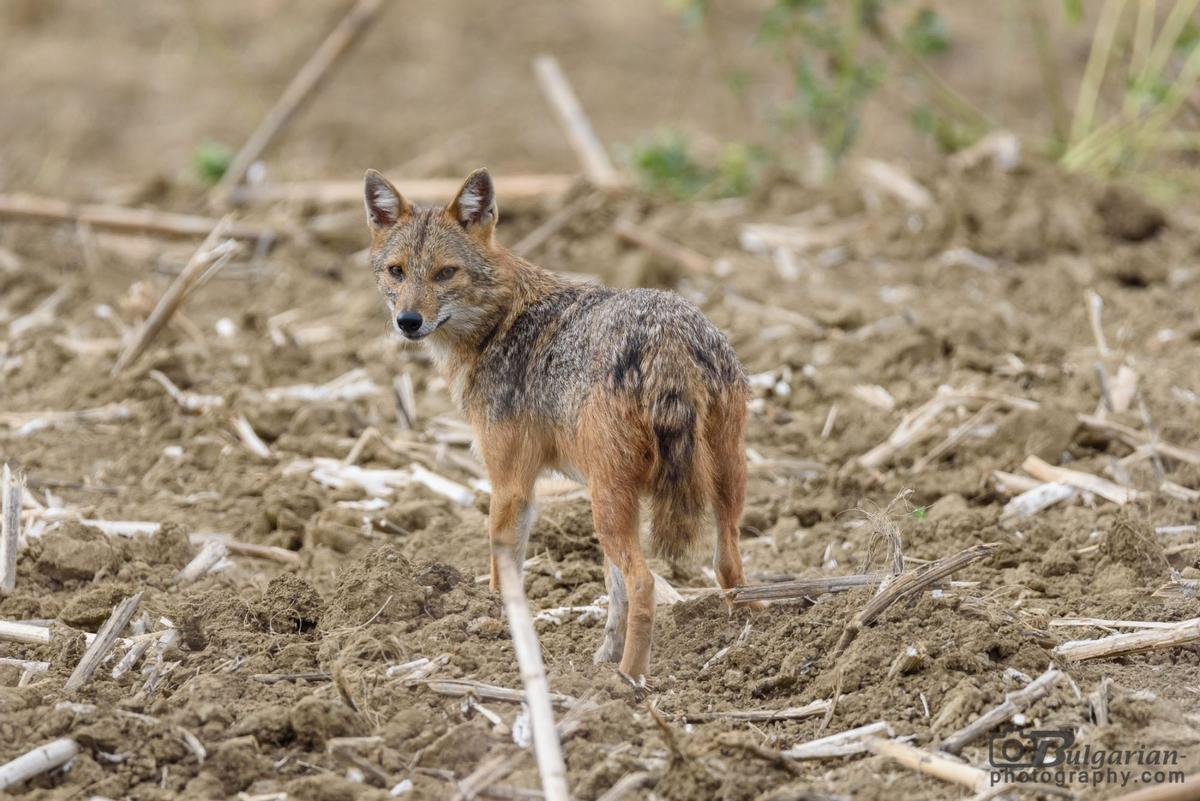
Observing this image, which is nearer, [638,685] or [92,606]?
[638,685]

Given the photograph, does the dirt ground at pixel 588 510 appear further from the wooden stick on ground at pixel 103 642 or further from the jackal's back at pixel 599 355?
the jackal's back at pixel 599 355

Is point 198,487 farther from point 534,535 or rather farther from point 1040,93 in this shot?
point 1040,93

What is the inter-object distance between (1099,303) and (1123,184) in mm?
2855

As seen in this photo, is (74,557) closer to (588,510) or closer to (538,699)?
(588,510)

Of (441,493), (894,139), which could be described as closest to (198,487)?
(441,493)

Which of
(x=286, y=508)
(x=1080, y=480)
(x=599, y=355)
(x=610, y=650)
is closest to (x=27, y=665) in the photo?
(x=286, y=508)

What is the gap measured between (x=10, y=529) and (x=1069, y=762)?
4941mm

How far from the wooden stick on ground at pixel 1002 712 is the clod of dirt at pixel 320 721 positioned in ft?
7.20

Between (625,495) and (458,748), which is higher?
(625,495)

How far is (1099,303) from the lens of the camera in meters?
9.73

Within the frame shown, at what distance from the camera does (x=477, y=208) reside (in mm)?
6949

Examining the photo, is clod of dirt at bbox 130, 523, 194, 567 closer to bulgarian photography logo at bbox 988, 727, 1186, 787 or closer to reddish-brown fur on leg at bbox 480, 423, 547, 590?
reddish-brown fur on leg at bbox 480, 423, 547, 590

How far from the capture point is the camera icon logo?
486cm

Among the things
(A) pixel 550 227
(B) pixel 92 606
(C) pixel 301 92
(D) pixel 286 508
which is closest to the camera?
(B) pixel 92 606
